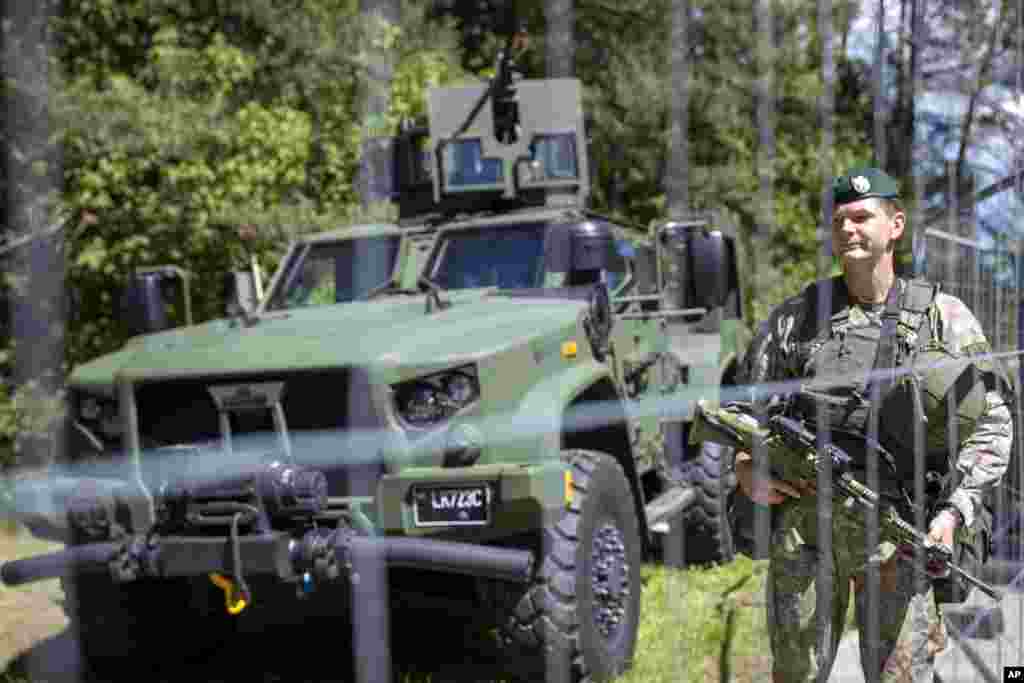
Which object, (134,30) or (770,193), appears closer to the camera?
(134,30)

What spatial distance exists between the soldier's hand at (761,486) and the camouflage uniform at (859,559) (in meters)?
0.05

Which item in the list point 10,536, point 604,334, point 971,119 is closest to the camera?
point 604,334

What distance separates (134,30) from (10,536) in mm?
6493

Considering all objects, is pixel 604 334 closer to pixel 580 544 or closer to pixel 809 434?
pixel 580 544

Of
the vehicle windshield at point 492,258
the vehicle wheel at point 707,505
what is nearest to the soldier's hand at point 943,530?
the vehicle windshield at point 492,258

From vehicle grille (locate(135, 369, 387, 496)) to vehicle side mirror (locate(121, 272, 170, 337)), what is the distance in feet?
3.99

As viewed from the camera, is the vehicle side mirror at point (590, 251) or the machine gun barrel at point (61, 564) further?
the vehicle side mirror at point (590, 251)

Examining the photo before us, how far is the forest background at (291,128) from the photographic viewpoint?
10641 mm

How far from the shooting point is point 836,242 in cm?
284

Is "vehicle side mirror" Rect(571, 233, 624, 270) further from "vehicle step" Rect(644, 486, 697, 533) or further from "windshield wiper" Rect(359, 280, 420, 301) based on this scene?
"vehicle step" Rect(644, 486, 697, 533)

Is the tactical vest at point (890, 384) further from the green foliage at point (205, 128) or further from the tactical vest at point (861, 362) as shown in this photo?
the green foliage at point (205, 128)

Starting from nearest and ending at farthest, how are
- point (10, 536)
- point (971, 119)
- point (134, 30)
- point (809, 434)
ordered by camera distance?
point (809, 434) → point (10, 536) → point (134, 30) → point (971, 119)

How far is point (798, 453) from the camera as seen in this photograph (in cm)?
279

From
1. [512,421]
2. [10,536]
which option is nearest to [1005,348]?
[512,421]
